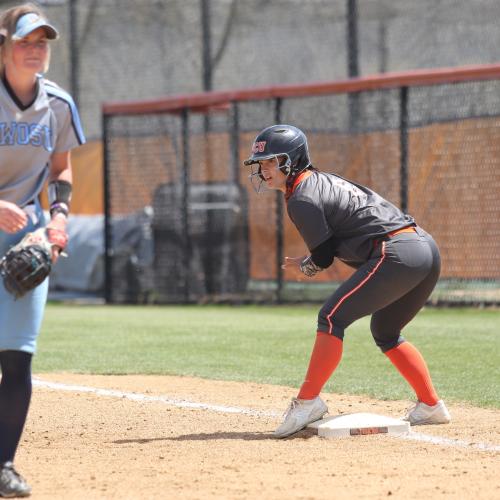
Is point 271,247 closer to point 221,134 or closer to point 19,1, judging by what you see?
point 221,134

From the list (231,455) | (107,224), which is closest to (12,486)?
(231,455)

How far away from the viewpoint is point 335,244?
588 cm

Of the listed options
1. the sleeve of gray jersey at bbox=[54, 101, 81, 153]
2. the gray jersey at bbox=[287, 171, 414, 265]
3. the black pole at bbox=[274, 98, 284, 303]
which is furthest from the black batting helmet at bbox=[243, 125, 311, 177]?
the black pole at bbox=[274, 98, 284, 303]

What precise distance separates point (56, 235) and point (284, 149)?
163cm

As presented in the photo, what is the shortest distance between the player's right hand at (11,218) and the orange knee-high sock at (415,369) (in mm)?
2540

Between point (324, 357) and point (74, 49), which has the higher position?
point (74, 49)

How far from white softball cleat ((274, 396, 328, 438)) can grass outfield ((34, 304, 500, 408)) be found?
61.1 inches

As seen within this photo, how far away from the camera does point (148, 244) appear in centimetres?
1587

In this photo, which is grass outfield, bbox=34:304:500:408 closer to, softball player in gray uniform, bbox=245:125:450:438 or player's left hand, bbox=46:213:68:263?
softball player in gray uniform, bbox=245:125:450:438

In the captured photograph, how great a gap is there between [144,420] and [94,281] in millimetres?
10902

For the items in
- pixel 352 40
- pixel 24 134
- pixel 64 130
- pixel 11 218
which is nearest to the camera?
pixel 11 218

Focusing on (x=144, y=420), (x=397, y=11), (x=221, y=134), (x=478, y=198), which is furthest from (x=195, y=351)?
(x=397, y=11)

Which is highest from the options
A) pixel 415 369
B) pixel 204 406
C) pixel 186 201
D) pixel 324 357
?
pixel 186 201

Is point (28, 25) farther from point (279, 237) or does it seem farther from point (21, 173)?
point (279, 237)
